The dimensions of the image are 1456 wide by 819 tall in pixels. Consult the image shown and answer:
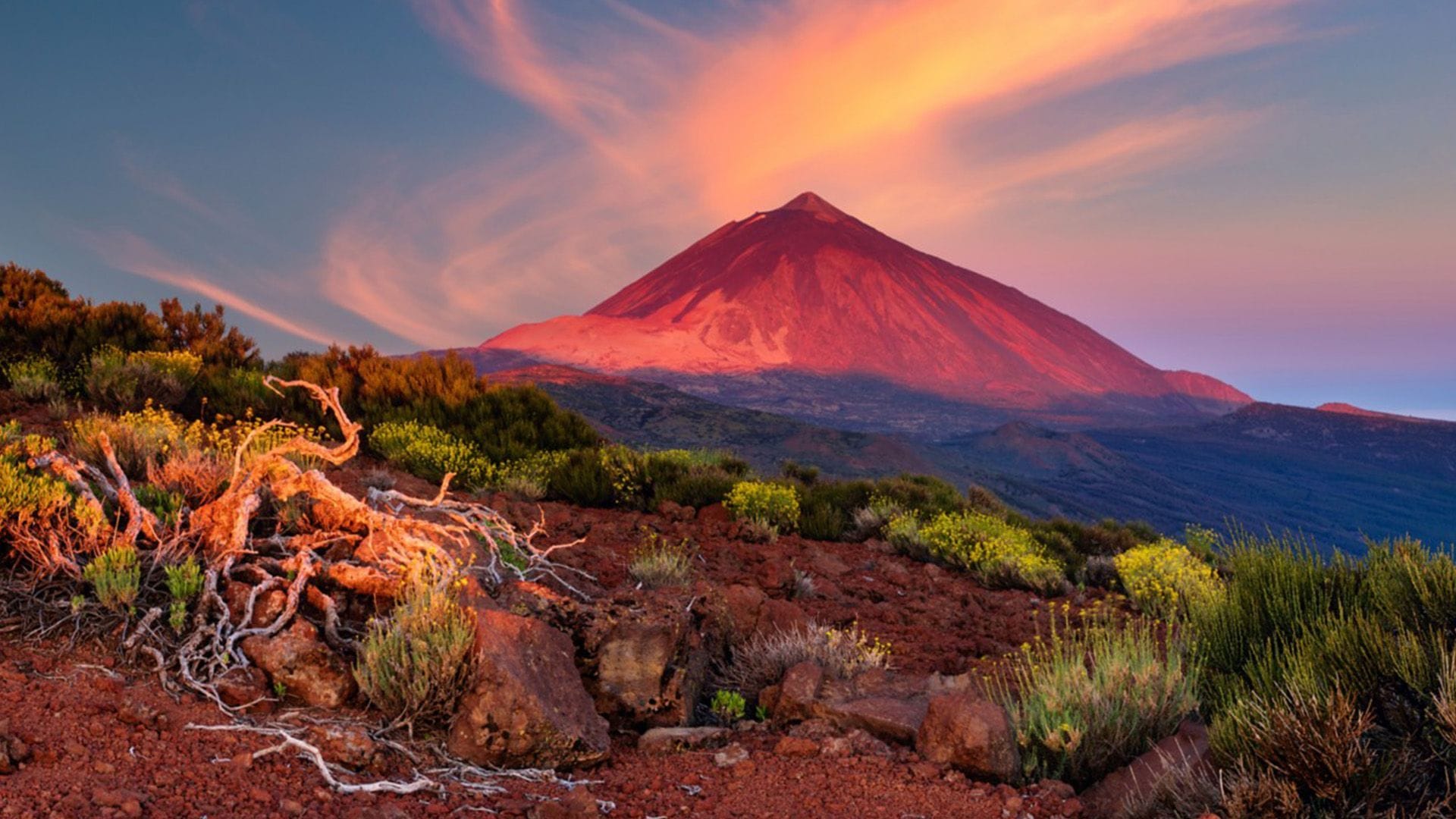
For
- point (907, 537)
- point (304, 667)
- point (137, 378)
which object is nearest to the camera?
point (304, 667)

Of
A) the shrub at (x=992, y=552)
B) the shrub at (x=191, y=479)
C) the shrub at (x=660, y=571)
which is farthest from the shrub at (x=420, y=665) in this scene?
the shrub at (x=992, y=552)

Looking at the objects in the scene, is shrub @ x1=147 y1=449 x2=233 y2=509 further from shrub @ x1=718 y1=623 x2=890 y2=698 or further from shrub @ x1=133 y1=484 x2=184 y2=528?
shrub @ x1=718 y1=623 x2=890 y2=698

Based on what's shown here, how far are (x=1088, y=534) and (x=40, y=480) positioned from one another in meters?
13.1

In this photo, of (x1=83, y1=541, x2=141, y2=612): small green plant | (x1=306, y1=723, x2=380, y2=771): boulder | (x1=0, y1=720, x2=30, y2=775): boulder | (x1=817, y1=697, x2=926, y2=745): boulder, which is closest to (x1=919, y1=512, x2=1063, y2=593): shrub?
(x1=817, y1=697, x2=926, y2=745): boulder

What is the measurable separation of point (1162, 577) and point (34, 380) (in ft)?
44.7

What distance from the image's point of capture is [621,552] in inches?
300

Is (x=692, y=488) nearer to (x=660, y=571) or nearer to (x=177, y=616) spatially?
(x=660, y=571)

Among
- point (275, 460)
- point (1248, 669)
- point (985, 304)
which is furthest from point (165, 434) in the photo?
point (985, 304)

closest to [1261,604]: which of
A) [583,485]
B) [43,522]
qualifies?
[43,522]

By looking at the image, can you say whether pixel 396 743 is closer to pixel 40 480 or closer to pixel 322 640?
pixel 322 640

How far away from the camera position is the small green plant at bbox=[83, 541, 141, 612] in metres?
3.78

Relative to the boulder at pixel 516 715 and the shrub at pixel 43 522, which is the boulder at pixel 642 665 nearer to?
the boulder at pixel 516 715

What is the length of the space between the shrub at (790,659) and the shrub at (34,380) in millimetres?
10175

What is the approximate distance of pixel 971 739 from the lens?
3625mm
